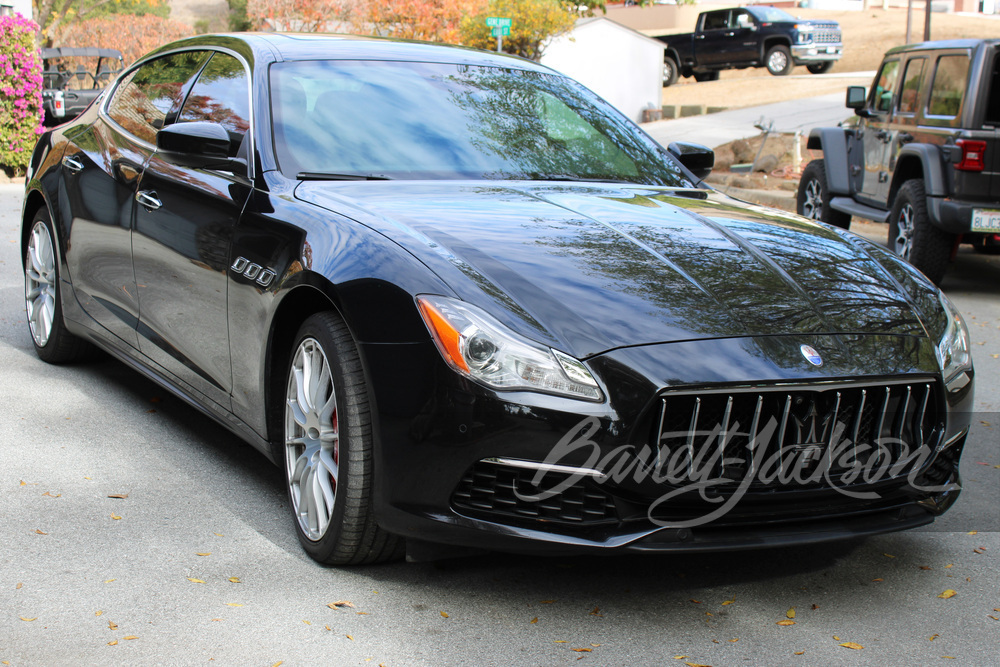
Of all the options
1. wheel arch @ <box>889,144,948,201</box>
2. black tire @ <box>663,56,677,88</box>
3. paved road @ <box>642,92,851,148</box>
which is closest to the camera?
wheel arch @ <box>889,144,948,201</box>

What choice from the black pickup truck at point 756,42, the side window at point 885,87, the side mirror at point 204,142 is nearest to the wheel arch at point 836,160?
the side window at point 885,87

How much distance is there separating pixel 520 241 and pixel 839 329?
951 millimetres

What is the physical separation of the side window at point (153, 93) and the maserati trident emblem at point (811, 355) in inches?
114

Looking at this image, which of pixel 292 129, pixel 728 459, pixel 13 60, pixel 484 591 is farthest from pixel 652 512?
pixel 13 60

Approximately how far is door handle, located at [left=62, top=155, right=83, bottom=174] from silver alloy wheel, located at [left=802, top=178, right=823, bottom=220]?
26.9 ft

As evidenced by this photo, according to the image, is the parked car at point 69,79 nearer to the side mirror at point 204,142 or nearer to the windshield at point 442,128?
the windshield at point 442,128

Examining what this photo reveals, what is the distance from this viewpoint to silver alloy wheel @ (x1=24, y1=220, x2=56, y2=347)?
18.0 ft

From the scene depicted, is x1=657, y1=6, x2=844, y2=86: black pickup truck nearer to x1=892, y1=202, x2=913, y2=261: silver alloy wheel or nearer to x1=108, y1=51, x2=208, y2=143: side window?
x1=892, y1=202, x2=913, y2=261: silver alloy wheel

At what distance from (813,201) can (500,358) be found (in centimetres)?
962

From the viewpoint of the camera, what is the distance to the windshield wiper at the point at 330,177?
3.76 m

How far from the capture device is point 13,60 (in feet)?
49.8

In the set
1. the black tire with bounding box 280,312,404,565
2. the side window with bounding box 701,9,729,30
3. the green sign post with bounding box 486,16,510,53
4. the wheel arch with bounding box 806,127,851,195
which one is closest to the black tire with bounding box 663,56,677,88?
the side window with bounding box 701,9,729,30

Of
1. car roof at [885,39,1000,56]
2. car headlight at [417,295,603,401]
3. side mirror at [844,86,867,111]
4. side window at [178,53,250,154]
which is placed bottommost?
car headlight at [417,295,603,401]

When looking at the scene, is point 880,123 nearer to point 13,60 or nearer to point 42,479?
point 42,479
